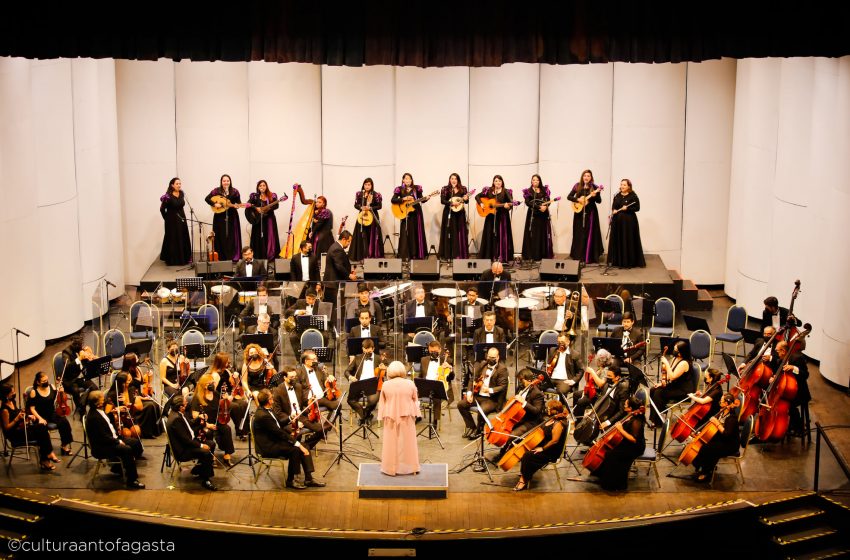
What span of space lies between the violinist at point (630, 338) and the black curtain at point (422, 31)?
10.7 ft

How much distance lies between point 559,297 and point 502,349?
195 cm

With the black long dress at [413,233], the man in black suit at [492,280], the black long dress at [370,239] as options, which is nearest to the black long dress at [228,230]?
the black long dress at [370,239]

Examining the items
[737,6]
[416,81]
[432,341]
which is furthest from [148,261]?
[737,6]

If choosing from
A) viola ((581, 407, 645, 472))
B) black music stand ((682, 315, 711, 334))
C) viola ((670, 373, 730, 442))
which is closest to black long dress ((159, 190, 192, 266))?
black music stand ((682, 315, 711, 334))

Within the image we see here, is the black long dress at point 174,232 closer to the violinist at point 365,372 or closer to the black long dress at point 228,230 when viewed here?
the black long dress at point 228,230

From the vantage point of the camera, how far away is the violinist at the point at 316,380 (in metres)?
14.0

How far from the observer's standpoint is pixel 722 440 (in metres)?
12.8

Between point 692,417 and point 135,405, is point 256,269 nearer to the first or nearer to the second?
point 135,405

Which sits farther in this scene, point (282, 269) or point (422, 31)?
point (282, 269)

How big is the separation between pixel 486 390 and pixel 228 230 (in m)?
7.54

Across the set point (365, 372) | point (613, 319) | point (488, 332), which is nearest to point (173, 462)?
point (365, 372)

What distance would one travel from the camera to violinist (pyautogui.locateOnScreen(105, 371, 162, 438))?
43.6 ft

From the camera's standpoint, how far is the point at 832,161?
15.9m

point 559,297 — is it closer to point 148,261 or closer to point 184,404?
point 184,404
